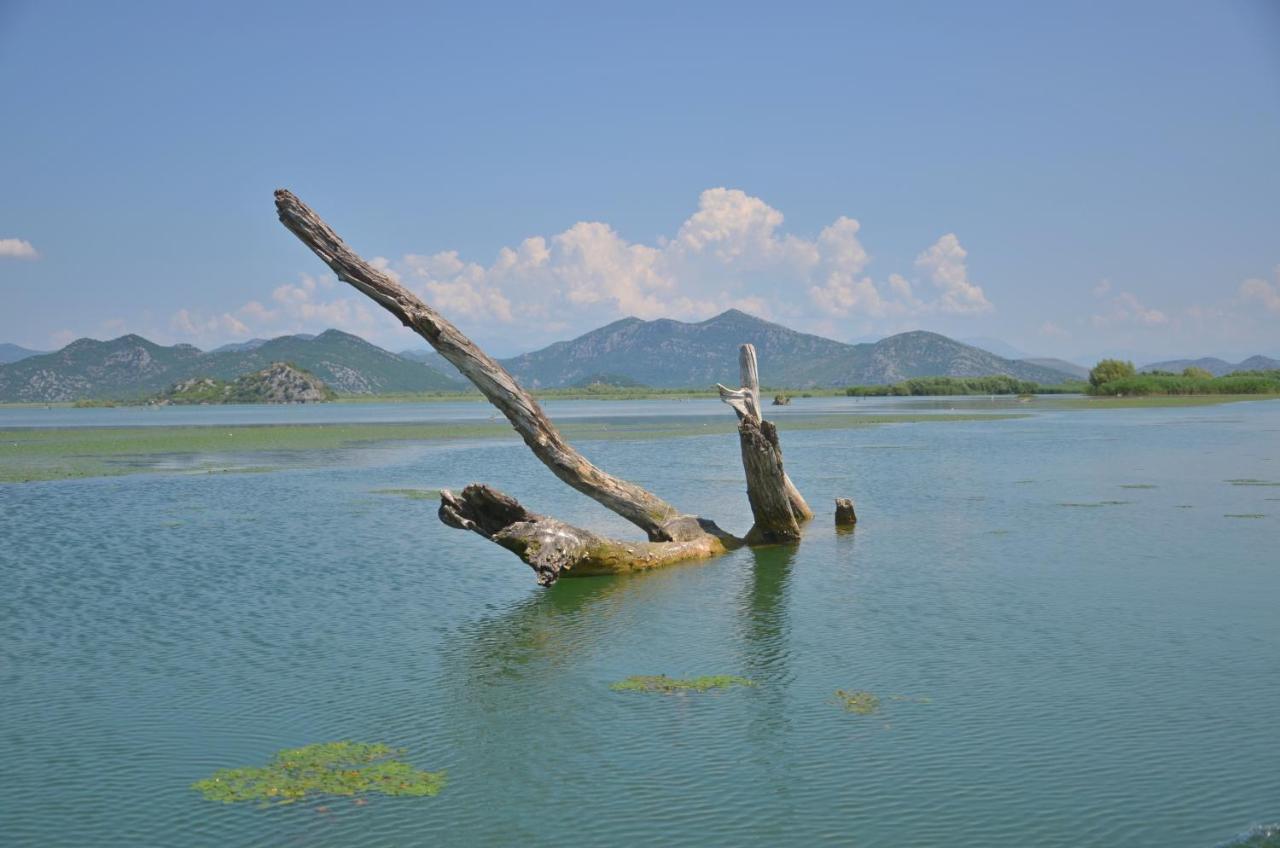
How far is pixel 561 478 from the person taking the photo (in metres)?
20.1

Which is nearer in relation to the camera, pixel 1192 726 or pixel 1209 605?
pixel 1192 726

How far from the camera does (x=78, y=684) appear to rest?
13062 millimetres

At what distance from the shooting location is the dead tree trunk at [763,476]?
2214cm

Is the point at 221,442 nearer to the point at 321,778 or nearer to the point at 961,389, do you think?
the point at 321,778

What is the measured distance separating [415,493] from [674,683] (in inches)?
923

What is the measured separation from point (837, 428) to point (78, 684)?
63954 millimetres

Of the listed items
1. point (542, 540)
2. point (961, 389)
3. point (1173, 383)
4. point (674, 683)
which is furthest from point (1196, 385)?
point (674, 683)

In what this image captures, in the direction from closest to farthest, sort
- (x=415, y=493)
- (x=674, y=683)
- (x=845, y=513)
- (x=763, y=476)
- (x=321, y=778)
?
(x=321, y=778) → (x=674, y=683) → (x=763, y=476) → (x=845, y=513) → (x=415, y=493)

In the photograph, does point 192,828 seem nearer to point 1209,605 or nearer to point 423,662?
point 423,662

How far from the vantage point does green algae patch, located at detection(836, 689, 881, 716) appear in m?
11.4

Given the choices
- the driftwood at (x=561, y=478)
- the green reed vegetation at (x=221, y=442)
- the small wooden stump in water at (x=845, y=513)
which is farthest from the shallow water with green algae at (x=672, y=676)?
the green reed vegetation at (x=221, y=442)

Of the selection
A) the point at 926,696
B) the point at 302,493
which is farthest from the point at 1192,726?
the point at 302,493

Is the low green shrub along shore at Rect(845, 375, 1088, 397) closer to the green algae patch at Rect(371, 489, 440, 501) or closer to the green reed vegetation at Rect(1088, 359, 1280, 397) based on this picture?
the green reed vegetation at Rect(1088, 359, 1280, 397)

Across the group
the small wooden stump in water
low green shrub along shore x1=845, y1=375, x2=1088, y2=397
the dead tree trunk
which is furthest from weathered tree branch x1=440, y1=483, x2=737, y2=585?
low green shrub along shore x1=845, y1=375, x2=1088, y2=397
